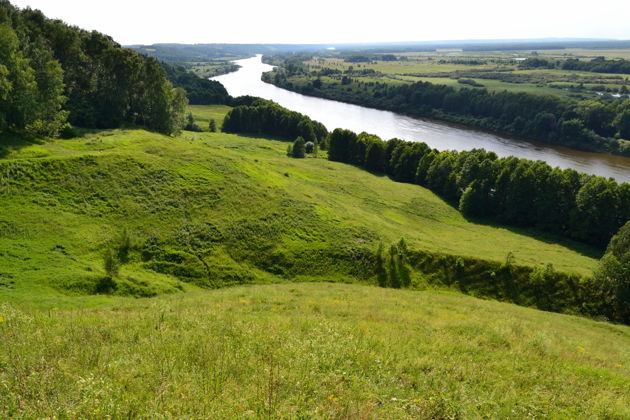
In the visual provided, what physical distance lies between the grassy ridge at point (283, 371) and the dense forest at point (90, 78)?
5230 centimetres

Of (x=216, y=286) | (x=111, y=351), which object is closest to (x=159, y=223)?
(x=216, y=286)

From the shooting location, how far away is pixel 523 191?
71625mm

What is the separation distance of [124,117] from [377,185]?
178 feet

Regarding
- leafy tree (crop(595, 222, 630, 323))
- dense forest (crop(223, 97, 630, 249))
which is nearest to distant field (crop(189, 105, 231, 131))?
dense forest (crop(223, 97, 630, 249))

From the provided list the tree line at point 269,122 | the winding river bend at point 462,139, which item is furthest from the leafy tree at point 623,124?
the tree line at point 269,122

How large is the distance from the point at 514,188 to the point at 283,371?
2914 inches

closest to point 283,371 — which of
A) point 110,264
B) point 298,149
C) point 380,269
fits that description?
point 110,264

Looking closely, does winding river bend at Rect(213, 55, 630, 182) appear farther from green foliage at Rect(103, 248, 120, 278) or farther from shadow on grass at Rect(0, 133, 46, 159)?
green foliage at Rect(103, 248, 120, 278)

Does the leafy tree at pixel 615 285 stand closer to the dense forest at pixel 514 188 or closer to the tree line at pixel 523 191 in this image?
the tree line at pixel 523 191

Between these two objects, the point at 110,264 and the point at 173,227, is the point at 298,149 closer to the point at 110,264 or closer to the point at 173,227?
the point at 173,227

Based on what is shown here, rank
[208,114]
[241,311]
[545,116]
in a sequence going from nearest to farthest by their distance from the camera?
[241,311] → [545,116] → [208,114]

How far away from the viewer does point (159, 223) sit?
38.2 meters

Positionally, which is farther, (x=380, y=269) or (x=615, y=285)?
(x=380, y=269)

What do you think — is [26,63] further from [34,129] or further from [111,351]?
[111,351]
